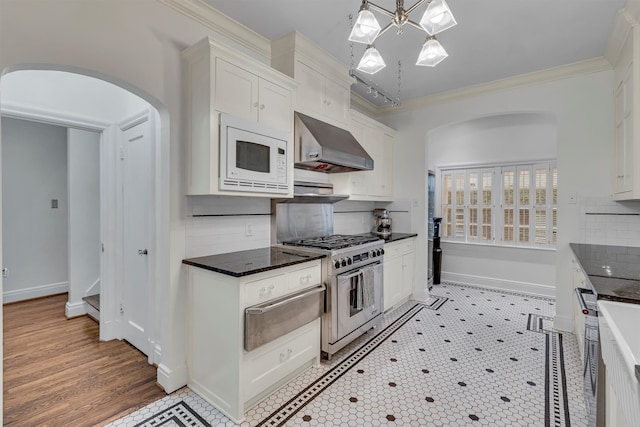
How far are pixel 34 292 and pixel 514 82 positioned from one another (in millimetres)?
6812

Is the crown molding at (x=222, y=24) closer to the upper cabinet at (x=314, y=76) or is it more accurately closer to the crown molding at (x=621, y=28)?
the upper cabinet at (x=314, y=76)

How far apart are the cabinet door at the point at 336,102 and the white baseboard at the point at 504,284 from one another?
322 cm

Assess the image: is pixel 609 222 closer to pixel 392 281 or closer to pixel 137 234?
pixel 392 281

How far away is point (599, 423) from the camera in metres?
1.44

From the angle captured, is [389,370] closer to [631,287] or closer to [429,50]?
[631,287]

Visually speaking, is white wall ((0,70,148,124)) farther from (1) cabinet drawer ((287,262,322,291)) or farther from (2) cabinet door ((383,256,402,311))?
(2) cabinet door ((383,256,402,311))

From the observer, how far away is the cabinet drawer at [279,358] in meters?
1.97

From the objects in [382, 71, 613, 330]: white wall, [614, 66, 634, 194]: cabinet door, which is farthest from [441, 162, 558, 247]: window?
[614, 66, 634, 194]: cabinet door

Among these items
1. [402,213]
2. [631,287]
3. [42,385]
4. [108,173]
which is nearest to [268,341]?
[42,385]

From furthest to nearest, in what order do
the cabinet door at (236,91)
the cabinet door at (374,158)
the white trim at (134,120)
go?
the cabinet door at (374,158), the white trim at (134,120), the cabinet door at (236,91)

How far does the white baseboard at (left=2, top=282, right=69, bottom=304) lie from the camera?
13.3 feet

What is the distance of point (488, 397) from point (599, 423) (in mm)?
772

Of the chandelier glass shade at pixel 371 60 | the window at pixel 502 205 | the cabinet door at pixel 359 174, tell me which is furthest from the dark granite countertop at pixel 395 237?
the chandelier glass shade at pixel 371 60

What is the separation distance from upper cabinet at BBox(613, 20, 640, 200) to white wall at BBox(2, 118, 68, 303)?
6531mm
